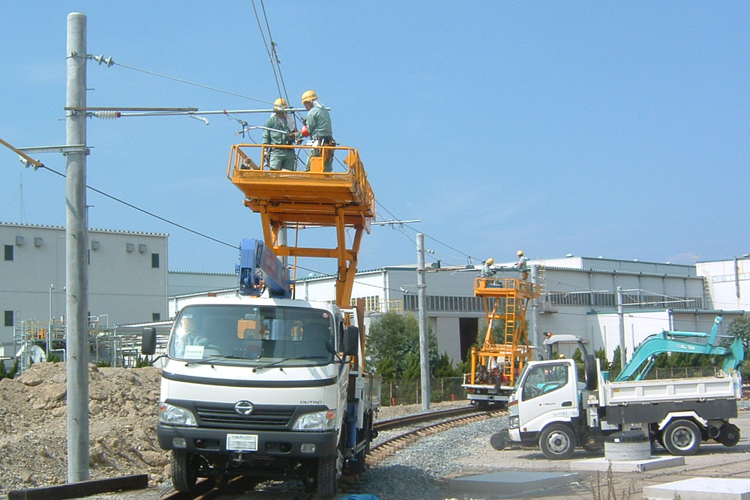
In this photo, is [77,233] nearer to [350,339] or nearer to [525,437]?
[350,339]

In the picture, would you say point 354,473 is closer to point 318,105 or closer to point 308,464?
point 308,464

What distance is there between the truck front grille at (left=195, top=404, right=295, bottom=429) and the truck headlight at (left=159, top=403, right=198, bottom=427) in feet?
0.34

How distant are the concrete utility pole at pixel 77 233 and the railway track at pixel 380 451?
1883mm

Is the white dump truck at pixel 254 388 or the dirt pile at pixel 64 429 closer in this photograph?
the white dump truck at pixel 254 388

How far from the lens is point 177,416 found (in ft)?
32.5

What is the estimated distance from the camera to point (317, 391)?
9.92 metres

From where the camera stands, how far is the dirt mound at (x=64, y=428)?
14.6 m

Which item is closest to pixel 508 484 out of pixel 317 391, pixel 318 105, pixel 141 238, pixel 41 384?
pixel 317 391

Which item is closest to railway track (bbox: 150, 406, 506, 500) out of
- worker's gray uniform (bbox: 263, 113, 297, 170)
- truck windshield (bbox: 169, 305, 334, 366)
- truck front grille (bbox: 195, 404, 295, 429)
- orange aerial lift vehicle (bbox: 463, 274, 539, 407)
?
orange aerial lift vehicle (bbox: 463, 274, 539, 407)

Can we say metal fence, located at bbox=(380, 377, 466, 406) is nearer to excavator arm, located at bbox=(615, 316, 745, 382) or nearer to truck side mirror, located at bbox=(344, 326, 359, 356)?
excavator arm, located at bbox=(615, 316, 745, 382)

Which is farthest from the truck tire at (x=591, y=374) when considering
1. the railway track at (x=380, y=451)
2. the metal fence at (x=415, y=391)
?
the metal fence at (x=415, y=391)

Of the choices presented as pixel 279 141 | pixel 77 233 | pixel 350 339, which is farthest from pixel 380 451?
pixel 77 233

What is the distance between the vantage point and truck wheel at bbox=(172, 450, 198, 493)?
10.4m

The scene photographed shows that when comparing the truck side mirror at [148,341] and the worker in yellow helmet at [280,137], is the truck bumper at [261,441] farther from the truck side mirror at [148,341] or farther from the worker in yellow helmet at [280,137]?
the worker in yellow helmet at [280,137]
